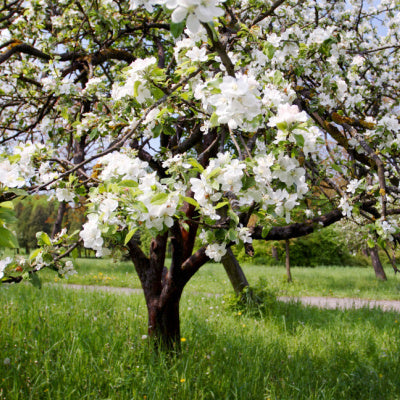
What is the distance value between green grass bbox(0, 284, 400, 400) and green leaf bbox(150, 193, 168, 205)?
4.89 feet

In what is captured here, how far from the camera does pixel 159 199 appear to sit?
3.51 feet

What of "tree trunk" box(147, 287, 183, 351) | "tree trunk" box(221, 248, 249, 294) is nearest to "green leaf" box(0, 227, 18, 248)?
"tree trunk" box(147, 287, 183, 351)

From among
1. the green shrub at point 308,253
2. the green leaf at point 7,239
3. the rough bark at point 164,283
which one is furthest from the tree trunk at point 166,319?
the green shrub at point 308,253

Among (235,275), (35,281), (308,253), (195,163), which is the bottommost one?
(308,253)

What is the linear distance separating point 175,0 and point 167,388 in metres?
2.13

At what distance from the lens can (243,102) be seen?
3.61 feet

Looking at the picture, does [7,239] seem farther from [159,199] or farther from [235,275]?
[235,275]

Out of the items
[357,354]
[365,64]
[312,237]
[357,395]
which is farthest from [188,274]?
[312,237]

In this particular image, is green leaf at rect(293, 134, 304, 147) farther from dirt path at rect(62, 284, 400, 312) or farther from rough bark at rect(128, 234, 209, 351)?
dirt path at rect(62, 284, 400, 312)

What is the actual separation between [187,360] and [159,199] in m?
1.75

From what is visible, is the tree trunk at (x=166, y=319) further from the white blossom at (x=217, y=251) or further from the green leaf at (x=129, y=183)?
the green leaf at (x=129, y=183)

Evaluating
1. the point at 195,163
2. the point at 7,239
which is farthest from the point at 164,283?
the point at 7,239

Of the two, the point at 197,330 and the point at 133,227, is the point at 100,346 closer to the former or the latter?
the point at 197,330

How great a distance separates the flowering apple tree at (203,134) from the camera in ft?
3.98
